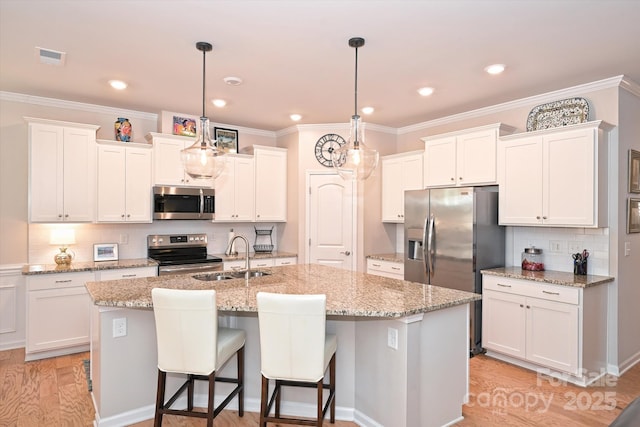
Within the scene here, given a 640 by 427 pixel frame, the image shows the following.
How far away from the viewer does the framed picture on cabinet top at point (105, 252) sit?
446 cm

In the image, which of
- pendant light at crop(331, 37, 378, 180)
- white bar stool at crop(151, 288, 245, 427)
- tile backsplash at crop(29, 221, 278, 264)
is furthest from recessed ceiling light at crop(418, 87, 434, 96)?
tile backsplash at crop(29, 221, 278, 264)

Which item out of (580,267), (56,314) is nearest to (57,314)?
(56,314)

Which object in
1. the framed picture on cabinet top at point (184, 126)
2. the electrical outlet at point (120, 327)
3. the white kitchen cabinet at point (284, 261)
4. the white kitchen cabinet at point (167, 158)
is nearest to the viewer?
the electrical outlet at point (120, 327)

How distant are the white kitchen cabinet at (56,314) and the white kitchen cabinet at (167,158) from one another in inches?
52.2

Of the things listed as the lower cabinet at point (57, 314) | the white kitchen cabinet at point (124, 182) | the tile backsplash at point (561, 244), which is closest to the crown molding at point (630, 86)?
the tile backsplash at point (561, 244)

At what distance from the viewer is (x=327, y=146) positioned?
Result: 5.30 m

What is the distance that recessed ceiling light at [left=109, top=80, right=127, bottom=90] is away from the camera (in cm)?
364

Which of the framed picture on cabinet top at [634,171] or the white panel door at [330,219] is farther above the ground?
the framed picture on cabinet top at [634,171]

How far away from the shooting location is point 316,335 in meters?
2.15

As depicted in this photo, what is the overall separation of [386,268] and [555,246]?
6.28ft

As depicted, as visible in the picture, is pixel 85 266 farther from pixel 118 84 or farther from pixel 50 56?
pixel 50 56

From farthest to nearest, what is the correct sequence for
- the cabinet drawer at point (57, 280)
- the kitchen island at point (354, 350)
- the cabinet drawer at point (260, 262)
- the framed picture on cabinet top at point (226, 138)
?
the framed picture on cabinet top at point (226, 138) → the cabinet drawer at point (260, 262) → the cabinet drawer at point (57, 280) → the kitchen island at point (354, 350)

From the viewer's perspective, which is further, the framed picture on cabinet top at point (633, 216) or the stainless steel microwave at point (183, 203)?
the stainless steel microwave at point (183, 203)

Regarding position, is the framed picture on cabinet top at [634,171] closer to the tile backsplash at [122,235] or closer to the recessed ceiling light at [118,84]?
the tile backsplash at [122,235]
